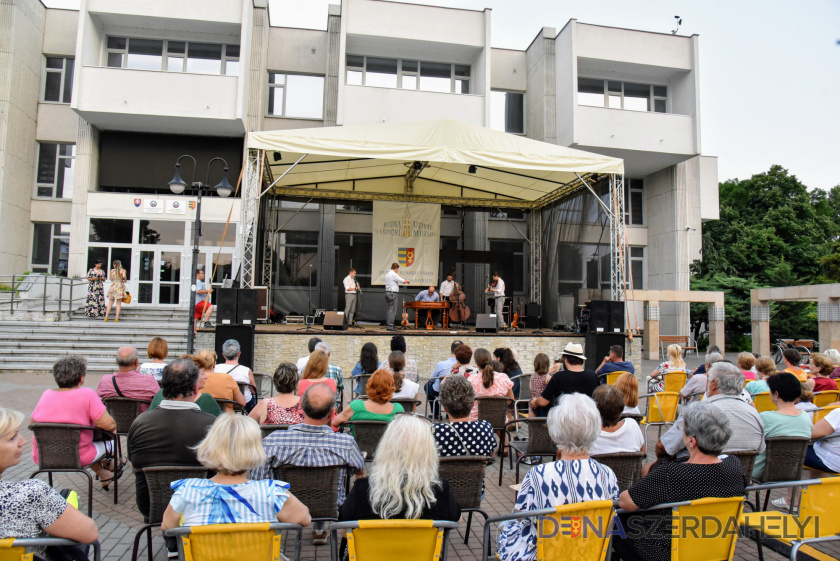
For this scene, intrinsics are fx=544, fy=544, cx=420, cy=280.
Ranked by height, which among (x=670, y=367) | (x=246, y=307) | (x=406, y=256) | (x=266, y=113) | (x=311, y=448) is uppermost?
(x=266, y=113)

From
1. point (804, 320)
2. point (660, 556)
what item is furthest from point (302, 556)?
point (804, 320)

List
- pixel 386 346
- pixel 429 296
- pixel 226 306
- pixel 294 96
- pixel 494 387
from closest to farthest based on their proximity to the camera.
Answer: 1. pixel 494 387
2. pixel 226 306
3. pixel 386 346
4. pixel 429 296
5. pixel 294 96

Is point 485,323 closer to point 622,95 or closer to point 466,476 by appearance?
point 466,476

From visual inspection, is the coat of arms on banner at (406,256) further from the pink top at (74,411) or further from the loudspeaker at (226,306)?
the pink top at (74,411)

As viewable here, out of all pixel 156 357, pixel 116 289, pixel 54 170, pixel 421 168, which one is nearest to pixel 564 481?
pixel 156 357

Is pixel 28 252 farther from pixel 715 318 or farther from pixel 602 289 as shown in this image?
pixel 715 318

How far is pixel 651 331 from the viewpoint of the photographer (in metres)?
→ 18.6

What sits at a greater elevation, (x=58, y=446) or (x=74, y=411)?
(x=74, y=411)

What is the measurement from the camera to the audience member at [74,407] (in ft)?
12.8

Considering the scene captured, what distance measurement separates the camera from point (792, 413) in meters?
3.95

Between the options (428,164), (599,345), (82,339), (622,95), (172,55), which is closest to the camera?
(599,345)

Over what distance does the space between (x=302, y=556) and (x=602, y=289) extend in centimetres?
1164

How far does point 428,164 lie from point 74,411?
10.9m

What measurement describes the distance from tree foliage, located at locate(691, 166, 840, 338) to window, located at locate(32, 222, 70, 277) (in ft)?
83.4
